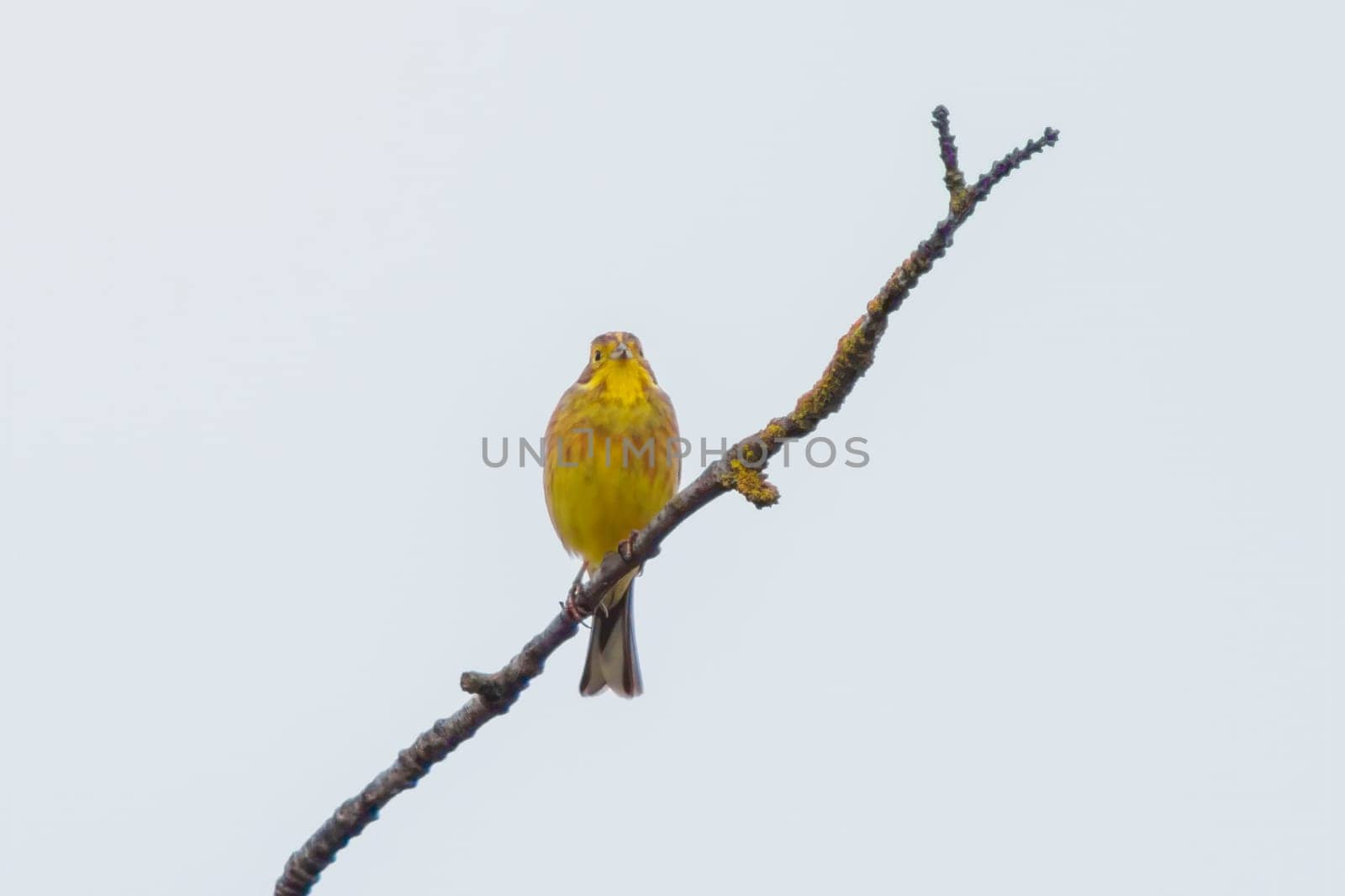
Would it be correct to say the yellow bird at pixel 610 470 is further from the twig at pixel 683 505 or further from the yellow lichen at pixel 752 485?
the yellow lichen at pixel 752 485

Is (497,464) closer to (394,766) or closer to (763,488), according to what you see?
(394,766)

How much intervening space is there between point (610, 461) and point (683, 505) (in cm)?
265

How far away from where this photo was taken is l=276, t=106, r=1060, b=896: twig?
12.6 ft

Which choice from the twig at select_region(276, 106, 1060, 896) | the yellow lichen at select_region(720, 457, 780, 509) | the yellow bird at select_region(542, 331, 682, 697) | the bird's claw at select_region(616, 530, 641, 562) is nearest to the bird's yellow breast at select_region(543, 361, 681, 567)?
the yellow bird at select_region(542, 331, 682, 697)

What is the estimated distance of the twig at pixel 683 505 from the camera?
383cm

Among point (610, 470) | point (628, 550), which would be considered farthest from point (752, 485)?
point (610, 470)

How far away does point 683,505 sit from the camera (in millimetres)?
4574

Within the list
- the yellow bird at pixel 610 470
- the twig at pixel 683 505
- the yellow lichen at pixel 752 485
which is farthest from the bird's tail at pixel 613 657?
the yellow lichen at pixel 752 485

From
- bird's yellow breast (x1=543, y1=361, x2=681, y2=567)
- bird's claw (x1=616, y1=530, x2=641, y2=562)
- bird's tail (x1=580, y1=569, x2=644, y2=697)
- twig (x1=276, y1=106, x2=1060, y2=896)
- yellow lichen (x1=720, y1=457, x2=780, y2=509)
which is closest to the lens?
twig (x1=276, y1=106, x2=1060, y2=896)

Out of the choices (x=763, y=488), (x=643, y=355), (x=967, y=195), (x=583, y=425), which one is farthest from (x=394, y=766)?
(x=643, y=355)

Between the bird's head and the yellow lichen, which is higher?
the bird's head

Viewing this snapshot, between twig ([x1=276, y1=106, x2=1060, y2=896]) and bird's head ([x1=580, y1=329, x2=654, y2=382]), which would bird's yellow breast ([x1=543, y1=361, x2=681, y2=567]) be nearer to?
bird's head ([x1=580, y1=329, x2=654, y2=382])

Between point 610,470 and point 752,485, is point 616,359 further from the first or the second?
point 752,485

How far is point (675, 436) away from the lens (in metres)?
7.51
